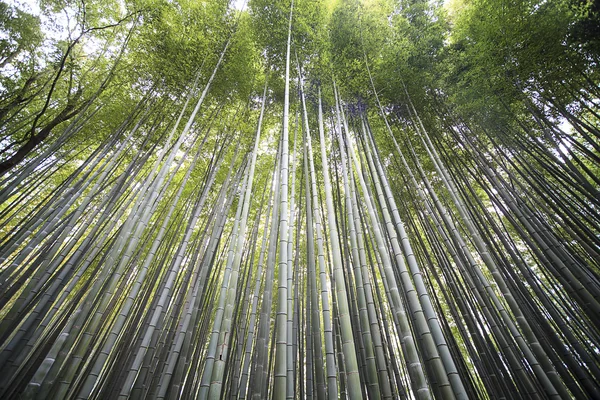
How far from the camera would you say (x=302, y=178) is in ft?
13.1

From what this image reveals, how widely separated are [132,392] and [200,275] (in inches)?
36.4

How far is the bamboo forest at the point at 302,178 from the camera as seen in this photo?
2.22m

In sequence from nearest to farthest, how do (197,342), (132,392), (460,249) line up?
1. (132,392)
2. (460,249)
3. (197,342)

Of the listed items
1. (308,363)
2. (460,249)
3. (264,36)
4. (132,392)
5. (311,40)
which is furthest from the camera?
(264,36)

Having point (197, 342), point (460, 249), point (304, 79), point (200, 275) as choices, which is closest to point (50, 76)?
point (304, 79)

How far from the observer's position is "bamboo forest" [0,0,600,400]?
2.22m

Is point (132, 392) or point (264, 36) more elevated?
point (264, 36)

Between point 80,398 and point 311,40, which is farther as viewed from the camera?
point 311,40

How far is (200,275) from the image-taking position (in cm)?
254

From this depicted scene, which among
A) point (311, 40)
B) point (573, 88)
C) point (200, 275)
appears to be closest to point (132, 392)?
point (200, 275)

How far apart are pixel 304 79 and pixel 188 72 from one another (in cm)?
161

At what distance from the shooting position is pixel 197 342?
317 cm

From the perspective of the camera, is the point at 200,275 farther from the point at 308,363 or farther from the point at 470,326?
the point at 470,326

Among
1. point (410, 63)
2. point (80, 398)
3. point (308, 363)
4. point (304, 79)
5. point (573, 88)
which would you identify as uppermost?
point (410, 63)
